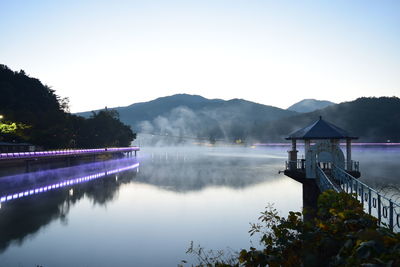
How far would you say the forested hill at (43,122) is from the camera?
224 ft

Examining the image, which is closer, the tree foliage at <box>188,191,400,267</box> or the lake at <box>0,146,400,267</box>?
the tree foliage at <box>188,191,400,267</box>

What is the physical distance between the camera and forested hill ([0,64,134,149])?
224 ft

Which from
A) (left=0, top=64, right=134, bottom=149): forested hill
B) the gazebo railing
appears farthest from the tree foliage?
(left=0, top=64, right=134, bottom=149): forested hill

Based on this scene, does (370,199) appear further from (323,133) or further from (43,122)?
(43,122)

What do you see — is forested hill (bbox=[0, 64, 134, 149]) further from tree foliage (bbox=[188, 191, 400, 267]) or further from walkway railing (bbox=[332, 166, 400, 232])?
tree foliage (bbox=[188, 191, 400, 267])

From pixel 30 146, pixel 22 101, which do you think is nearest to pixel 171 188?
pixel 30 146

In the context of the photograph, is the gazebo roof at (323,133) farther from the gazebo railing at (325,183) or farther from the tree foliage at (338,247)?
the tree foliage at (338,247)

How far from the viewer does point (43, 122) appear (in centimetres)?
7194

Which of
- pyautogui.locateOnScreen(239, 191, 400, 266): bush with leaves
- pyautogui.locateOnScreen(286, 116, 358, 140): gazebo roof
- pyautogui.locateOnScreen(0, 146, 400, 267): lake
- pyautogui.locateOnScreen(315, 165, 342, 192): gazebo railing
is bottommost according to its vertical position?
pyautogui.locateOnScreen(0, 146, 400, 267): lake

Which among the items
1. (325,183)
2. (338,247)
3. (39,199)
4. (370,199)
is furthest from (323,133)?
(39,199)

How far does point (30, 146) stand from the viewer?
6669 centimetres

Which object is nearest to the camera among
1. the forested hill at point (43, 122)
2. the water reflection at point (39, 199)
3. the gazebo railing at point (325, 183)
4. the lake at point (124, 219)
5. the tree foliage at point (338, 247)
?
the tree foliage at point (338, 247)

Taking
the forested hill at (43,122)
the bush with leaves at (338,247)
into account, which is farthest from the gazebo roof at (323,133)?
the forested hill at (43,122)

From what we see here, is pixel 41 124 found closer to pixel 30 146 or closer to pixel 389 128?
pixel 30 146
